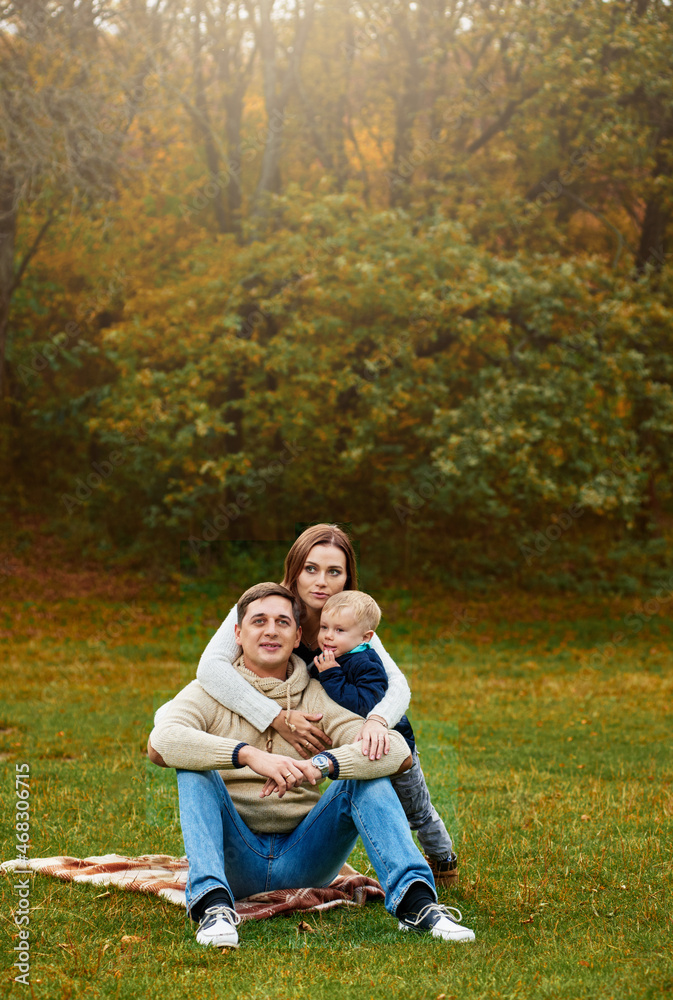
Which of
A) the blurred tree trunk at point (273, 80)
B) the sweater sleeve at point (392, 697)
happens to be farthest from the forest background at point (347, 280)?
the sweater sleeve at point (392, 697)

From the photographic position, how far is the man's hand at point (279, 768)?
12.2 ft

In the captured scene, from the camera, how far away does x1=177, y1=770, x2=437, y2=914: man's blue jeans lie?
3.68 metres

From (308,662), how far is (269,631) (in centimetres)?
35

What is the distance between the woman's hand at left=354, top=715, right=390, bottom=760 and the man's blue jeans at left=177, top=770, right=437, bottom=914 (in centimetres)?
14

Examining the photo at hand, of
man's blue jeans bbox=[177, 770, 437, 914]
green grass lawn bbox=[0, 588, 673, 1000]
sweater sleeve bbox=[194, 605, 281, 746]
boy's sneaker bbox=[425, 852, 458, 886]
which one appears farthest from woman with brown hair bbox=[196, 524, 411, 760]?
boy's sneaker bbox=[425, 852, 458, 886]

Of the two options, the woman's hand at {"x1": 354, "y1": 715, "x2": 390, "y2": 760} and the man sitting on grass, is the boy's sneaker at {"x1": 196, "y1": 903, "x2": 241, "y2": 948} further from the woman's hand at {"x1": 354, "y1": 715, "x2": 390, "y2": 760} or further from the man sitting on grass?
the woman's hand at {"x1": 354, "y1": 715, "x2": 390, "y2": 760}

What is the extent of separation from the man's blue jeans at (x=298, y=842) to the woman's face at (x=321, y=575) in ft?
2.52

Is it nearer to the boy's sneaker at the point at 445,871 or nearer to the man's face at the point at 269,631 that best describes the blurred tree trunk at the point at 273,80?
the man's face at the point at 269,631

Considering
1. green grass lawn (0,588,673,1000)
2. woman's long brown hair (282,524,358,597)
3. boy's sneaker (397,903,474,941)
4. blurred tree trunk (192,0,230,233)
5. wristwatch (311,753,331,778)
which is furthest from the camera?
blurred tree trunk (192,0,230,233)

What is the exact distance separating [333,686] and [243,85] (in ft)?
57.4

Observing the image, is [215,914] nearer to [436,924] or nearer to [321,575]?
[436,924]

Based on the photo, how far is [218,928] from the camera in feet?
11.6

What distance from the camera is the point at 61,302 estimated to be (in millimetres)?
21016

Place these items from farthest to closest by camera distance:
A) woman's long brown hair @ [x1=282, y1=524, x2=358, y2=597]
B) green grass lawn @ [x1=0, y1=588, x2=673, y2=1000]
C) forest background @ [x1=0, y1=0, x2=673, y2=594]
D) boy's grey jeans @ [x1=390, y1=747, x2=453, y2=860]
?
forest background @ [x1=0, y1=0, x2=673, y2=594] < woman's long brown hair @ [x1=282, y1=524, x2=358, y2=597] < boy's grey jeans @ [x1=390, y1=747, x2=453, y2=860] < green grass lawn @ [x1=0, y1=588, x2=673, y2=1000]
